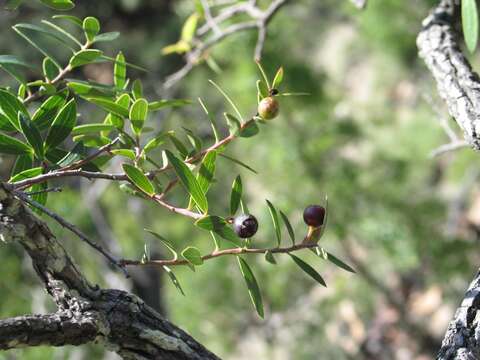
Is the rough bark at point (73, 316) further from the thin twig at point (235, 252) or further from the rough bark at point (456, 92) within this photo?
the rough bark at point (456, 92)

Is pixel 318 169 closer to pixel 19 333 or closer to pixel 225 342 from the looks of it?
pixel 225 342

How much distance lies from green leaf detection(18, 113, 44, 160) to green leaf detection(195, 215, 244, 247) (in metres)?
0.14

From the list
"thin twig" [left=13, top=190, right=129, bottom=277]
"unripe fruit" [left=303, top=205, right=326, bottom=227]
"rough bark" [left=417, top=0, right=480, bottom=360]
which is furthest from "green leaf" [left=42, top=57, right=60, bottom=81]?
"rough bark" [left=417, top=0, right=480, bottom=360]

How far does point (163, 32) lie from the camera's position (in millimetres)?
3465

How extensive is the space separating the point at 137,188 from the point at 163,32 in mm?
2983

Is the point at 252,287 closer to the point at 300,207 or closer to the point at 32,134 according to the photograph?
the point at 32,134

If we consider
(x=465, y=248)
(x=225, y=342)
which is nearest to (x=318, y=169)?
(x=465, y=248)

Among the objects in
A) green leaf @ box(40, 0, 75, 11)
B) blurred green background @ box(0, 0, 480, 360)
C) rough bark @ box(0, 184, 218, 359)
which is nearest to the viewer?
rough bark @ box(0, 184, 218, 359)

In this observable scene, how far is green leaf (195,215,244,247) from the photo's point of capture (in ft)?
1.70

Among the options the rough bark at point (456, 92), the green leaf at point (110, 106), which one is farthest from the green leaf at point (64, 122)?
the rough bark at point (456, 92)

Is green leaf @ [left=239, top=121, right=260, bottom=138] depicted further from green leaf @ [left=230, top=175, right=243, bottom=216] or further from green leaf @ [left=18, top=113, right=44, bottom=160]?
green leaf @ [left=18, top=113, right=44, bottom=160]

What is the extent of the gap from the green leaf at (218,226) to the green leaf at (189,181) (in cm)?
1

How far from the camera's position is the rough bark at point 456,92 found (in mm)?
596

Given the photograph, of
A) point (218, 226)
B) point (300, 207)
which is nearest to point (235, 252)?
point (218, 226)
